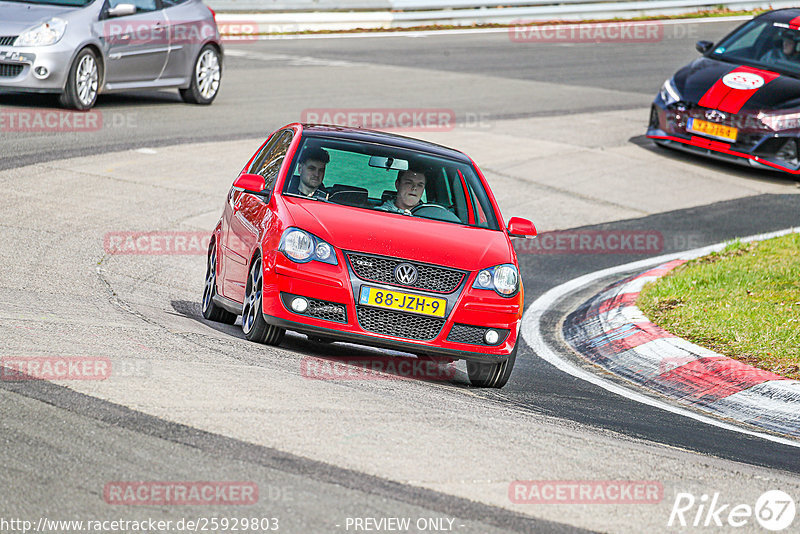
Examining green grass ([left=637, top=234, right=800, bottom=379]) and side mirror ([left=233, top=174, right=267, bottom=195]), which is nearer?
side mirror ([left=233, top=174, right=267, bottom=195])

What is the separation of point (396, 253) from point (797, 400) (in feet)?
9.24

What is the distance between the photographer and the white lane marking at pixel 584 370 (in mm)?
7676

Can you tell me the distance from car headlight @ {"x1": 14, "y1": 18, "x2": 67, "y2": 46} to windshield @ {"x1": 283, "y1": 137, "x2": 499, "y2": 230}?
23.9 feet

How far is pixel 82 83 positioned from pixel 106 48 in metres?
0.58

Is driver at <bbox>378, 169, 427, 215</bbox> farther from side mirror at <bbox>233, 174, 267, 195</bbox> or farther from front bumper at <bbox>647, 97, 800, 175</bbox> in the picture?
front bumper at <bbox>647, 97, 800, 175</bbox>

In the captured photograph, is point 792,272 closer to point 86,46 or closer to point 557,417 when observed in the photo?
point 557,417

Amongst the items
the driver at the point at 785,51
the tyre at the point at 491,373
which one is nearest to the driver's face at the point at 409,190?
the tyre at the point at 491,373

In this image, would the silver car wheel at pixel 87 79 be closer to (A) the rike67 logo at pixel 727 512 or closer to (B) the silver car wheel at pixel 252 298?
(B) the silver car wheel at pixel 252 298

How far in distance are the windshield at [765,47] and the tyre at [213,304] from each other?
1104 cm

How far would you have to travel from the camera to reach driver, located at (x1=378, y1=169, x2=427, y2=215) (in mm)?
8384

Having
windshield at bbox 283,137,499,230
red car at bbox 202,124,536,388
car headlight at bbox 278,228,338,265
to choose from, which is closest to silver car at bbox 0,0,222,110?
red car at bbox 202,124,536,388

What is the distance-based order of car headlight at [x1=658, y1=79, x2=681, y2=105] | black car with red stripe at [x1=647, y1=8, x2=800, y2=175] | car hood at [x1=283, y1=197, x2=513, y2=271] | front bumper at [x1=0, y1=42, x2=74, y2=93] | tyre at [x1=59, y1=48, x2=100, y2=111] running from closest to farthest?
car hood at [x1=283, y1=197, x2=513, y2=271] < front bumper at [x1=0, y1=42, x2=74, y2=93] < tyre at [x1=59, y1=48, x2=100, y2=111] < black car with red stripe at [x1=647, y1=8, x2=800, y2=175] < car headlight at [x1=658, y1=79, x2=681, y2=105]

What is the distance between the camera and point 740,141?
1662cm

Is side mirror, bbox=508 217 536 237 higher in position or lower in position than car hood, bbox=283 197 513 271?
lower
